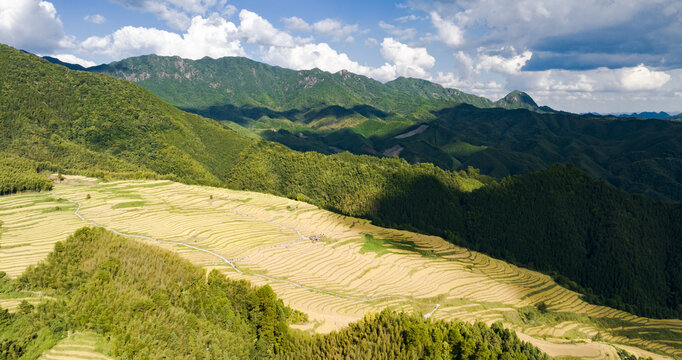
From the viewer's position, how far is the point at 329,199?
17675 centimetres

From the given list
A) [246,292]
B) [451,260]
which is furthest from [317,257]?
[246,292]

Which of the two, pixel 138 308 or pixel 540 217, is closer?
pixel 138 308

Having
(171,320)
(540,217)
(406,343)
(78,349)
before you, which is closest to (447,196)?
(540,217)

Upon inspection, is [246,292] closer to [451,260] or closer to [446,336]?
[446,336]

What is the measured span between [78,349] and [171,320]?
6.06 meters

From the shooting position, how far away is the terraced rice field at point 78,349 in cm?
2239

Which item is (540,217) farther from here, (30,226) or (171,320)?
(30,226)

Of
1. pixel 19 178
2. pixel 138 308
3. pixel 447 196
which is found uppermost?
pixel 447 196

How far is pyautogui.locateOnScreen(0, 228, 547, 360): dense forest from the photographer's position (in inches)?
952

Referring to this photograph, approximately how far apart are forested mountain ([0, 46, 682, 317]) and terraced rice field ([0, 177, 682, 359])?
2778 centimetres

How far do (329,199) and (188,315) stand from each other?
147858 millimetres

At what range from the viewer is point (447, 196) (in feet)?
549

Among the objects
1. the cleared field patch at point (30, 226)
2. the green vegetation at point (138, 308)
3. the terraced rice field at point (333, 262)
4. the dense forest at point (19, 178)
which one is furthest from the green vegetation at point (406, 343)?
the dense forest at point (19, 178)

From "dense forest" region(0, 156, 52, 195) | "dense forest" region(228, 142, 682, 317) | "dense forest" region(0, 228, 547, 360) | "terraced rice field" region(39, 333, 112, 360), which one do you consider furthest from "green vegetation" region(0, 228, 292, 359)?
"dense forest" region(228, 142, 682, 317)
